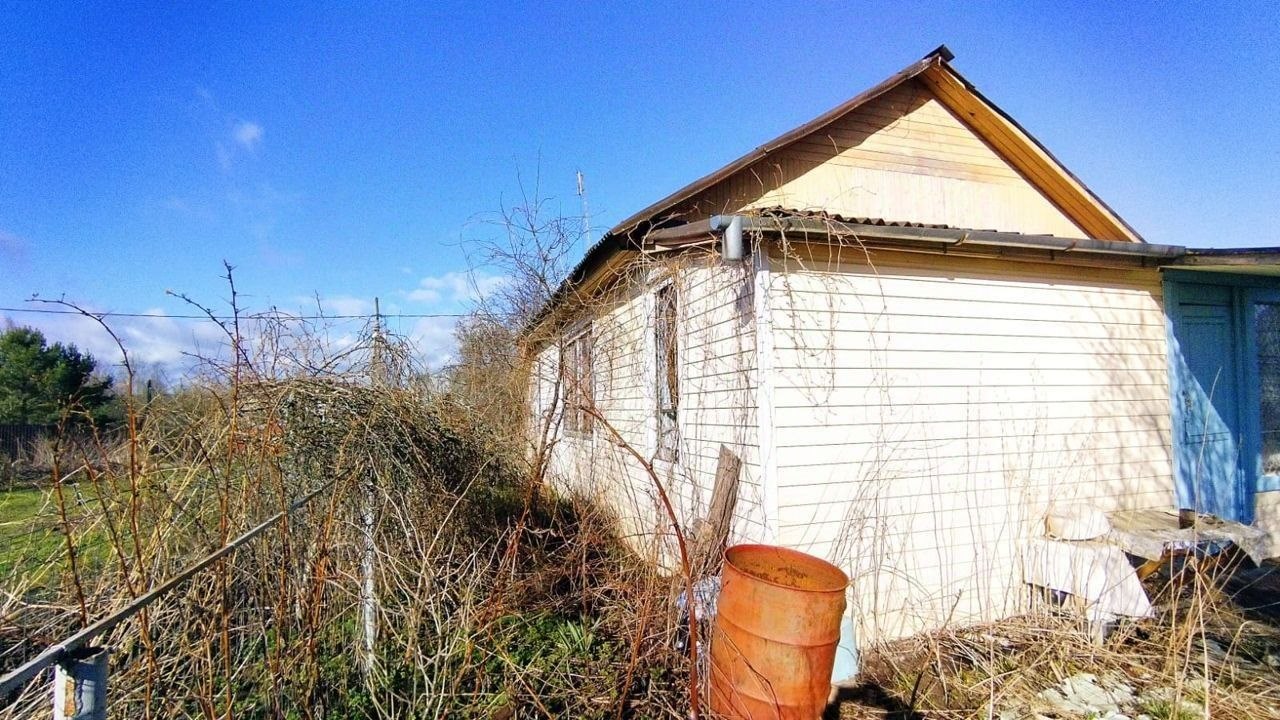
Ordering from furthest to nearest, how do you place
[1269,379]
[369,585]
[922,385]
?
[1269,379]
[922,385]
[369,585]

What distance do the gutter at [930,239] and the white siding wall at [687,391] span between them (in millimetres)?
424

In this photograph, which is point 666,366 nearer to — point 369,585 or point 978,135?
point 369,585

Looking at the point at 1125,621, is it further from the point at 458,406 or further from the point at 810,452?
the point at 458,406

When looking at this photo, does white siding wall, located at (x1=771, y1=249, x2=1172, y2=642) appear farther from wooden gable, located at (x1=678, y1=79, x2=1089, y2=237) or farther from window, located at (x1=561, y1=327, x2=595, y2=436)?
window, located at (x1=561, y1=327, x2=595, y2=436)

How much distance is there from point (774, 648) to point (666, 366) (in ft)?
10.5

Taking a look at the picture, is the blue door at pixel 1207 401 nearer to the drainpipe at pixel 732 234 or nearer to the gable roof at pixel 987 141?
the gable roof at pixel 987 141

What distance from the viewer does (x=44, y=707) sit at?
7.92ft

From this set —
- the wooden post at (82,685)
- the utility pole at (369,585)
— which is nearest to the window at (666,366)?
the utility pole at (369,585)

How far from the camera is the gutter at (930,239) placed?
3924 mm

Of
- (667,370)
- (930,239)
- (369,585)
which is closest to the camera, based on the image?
(369,585)

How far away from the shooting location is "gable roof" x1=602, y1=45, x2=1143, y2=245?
6426 millimetres

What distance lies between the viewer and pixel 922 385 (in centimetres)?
443

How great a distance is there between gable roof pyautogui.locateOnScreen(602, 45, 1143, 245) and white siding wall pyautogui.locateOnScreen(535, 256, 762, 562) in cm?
136

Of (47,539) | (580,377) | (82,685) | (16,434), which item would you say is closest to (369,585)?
(47,539)
